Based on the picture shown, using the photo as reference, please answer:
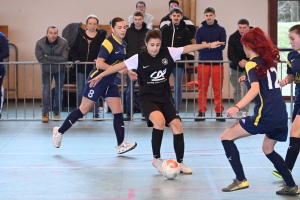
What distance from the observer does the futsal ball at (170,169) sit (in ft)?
20.6

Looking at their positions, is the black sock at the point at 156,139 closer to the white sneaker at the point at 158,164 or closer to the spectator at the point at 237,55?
the white sneaker at the point at 158,164

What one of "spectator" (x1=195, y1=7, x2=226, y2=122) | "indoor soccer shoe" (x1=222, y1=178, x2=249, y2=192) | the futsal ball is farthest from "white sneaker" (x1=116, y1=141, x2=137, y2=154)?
"spectator" (x1=195, y1=7, x2=226, y2=122)

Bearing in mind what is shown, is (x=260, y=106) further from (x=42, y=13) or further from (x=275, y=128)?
(x=42, y=13)

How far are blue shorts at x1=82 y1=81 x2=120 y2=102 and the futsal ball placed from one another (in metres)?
1.76

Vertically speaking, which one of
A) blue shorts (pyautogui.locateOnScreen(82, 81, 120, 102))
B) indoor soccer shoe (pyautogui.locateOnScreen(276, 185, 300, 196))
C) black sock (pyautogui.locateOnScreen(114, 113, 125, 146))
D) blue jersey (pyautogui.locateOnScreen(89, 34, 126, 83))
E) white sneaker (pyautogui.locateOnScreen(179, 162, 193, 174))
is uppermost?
blue jersey (pyautogui.locateOnScreen(89, 34, 126, 83))

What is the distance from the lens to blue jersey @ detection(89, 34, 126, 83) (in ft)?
24.7

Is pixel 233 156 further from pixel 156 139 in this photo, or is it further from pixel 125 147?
pixel 125 147

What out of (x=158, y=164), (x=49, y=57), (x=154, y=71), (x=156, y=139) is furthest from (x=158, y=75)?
(x=49, y=57)

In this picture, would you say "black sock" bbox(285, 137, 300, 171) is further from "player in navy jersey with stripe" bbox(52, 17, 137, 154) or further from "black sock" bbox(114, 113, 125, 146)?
"black sock" bbox(114, 113, 125, 146)

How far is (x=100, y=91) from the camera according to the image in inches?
305

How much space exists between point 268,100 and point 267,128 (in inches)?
10.1

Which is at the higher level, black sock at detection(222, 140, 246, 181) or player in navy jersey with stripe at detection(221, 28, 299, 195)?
player in navy jersey with stripe at detection(221, 28, 299, 195)

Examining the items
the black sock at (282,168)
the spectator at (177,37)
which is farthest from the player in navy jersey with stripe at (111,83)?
the spectator at (177,37)

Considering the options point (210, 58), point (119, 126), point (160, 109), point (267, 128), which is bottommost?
point (119, 126)
